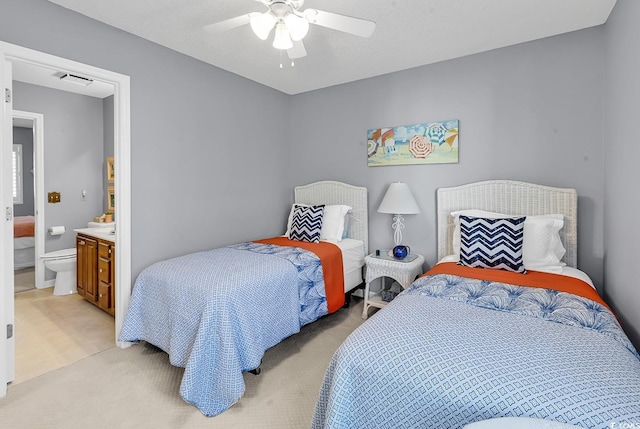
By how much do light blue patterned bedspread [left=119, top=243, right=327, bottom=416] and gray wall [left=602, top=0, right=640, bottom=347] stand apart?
1.98m

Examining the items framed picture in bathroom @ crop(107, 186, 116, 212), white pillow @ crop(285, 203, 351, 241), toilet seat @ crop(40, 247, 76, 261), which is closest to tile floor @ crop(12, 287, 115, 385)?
toilet seat @ crop(40, 247, 76, 261)

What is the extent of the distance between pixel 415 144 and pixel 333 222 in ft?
3.77

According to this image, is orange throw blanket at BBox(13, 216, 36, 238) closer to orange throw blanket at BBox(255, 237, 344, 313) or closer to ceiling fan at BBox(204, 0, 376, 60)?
orange throw blanket at BBox(255, 237, 344, 313)

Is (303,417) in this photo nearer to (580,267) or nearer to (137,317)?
(137,317)

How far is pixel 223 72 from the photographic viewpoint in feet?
10.7

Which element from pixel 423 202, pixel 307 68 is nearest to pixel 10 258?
pixel 307 68

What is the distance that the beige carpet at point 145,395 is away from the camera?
173 cm

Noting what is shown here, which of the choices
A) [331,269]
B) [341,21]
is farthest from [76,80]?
[331,269]

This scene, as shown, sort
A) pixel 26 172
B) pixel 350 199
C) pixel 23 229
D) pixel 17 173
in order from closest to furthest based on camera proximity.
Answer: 1. pixel 350 199
2. pixel 23 229
3. pixel 17 173
4. pixel 26 172

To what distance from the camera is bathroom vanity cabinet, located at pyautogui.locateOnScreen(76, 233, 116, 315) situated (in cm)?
303

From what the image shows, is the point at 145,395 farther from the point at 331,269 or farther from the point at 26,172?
the point at 26,172

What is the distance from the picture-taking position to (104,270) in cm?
311

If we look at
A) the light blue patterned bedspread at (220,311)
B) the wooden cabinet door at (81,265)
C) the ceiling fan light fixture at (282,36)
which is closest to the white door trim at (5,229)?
the light blue patterned bedspread at (220,311)

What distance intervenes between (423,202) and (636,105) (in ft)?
5.58
